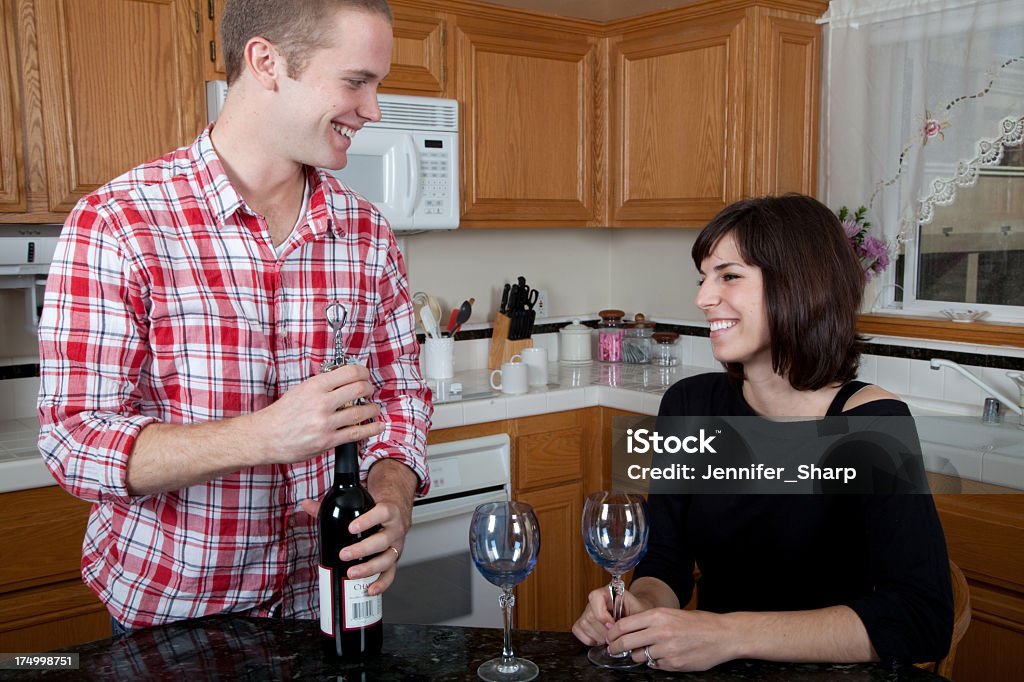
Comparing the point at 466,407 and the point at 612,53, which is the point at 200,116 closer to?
the point at 466,407

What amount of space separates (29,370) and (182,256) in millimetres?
1793

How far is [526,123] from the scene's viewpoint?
3.42 metres

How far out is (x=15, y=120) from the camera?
2.49 m

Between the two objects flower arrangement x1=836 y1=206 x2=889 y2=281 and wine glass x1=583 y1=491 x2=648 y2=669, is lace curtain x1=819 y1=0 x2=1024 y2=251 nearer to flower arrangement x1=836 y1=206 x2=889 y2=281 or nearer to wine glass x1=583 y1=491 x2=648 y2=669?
flower arrangement x1=836 y1=206 x2=889 y2=281

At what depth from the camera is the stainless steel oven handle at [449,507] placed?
9.41 ft

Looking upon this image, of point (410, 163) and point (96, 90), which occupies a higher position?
point (96, 90)

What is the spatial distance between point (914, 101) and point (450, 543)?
197 cm

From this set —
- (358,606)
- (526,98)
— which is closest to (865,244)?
(526,98)

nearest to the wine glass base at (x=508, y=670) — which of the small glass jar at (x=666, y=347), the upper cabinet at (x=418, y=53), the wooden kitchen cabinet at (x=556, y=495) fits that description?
the wooden kitchen cabinet at (x=556, y=495)

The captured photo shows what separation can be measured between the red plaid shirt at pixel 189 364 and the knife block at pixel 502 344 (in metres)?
1.98

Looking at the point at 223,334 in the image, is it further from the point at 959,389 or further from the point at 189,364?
the point at 959,389

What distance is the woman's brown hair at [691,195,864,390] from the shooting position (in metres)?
1.58

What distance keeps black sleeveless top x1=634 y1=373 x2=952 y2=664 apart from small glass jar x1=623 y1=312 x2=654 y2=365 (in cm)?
200

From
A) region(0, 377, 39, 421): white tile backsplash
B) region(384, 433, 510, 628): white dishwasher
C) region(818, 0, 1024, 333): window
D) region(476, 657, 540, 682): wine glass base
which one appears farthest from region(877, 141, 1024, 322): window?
region(0, 377, 39, 421): white tile backsplash
